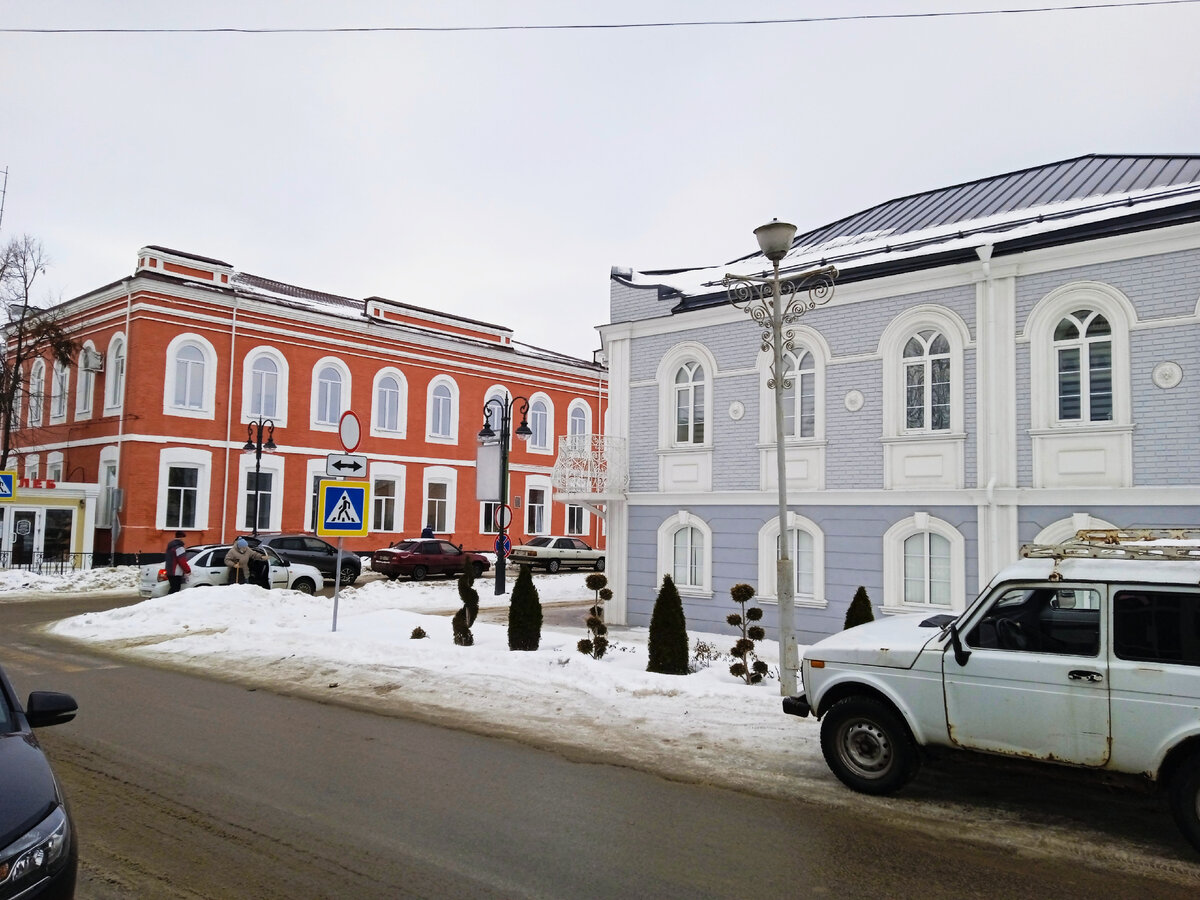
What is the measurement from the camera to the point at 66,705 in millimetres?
4672

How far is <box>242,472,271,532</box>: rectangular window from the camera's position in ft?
109

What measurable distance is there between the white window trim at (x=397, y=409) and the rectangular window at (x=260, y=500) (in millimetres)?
5155

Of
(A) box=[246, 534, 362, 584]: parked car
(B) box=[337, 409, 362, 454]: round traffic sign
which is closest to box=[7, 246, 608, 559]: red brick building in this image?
(A) box=[246, 534, 362, 584]: parked car

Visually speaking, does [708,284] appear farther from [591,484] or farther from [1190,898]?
[1190,898]

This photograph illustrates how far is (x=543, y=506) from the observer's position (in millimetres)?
43094

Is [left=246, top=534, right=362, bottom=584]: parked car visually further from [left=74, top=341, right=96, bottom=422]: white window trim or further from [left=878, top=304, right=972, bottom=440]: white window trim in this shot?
[left=878, top=304, right=972, bottom=440]: white window trim

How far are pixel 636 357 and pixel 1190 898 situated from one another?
14.5 m

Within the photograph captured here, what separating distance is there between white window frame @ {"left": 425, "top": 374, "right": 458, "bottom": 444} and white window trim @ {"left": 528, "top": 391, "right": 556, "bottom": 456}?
14.1 ft

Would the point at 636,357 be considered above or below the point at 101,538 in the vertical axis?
above

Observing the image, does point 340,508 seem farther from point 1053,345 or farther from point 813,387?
point 1053,345

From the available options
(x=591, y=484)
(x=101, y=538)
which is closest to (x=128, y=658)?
(x=591, y=484)

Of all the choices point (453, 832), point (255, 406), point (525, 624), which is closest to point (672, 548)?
point (525, 624)

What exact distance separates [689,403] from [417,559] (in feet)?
48.3

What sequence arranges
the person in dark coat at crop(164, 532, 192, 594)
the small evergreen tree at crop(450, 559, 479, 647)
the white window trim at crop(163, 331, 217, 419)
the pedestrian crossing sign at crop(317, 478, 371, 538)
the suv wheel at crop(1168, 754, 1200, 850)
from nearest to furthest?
the suv wheel at crop(1168, 754, 1200, 850)
the small evergreen tree at crop(450, 559, 479, 647)
the pedestrian crossing sign at crop(317, 478, 371, 538)
the person in dark coat at crop(164, 532, 192, 594)
the white window trim at crop(163, 331, 217, 419)
